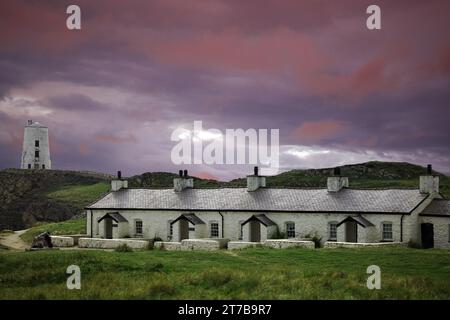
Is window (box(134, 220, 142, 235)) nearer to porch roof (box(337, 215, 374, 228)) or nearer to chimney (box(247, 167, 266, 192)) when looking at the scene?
chimney (box(247, 167, 266, 192))

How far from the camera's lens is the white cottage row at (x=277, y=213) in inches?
1580

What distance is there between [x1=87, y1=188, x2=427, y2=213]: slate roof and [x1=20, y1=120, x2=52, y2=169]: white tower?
231 feet

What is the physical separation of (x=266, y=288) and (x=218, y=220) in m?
25.9

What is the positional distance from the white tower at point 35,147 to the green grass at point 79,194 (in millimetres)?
11964

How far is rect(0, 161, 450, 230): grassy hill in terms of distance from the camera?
309 feet

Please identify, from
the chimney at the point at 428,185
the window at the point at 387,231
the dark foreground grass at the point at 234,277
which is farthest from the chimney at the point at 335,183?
the dark foreground grass at the point at 234,277

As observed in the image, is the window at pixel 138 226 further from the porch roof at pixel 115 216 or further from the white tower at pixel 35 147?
the white tower at pixel 35 147

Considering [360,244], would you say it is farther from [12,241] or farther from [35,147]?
[35,147]

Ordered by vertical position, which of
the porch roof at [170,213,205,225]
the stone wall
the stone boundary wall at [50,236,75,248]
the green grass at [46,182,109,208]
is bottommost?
the stone boundary wall at [50,236,75,248]

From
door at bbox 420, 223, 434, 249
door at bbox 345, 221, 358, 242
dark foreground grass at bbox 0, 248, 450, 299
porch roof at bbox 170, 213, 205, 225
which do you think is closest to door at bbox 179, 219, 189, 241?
porch roof at bbox 170, 213, 205, 225

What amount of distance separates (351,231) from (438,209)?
6719 millimetres

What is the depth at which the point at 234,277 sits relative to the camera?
2211 centimetres

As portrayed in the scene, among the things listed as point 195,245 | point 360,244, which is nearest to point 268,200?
point 195,245
